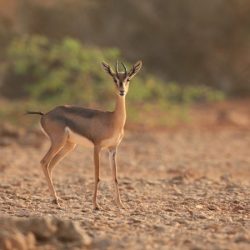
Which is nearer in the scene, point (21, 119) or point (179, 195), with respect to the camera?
point (179, 195)

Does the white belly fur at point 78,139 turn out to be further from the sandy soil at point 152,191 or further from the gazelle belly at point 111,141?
the sandy soil at point 152,191

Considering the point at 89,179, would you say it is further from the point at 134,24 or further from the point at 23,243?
the point at 134,24

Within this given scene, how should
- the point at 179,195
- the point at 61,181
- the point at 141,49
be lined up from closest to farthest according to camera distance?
the point at 179,195, the point at 61,181, the point at 141,49

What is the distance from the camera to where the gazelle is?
9727 millimetres

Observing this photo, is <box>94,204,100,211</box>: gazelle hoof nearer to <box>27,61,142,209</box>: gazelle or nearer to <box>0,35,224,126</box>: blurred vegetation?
<box>27,61,142,209</box>: gazelle

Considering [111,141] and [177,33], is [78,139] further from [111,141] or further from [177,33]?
[177,33]

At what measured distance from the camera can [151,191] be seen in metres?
11.3

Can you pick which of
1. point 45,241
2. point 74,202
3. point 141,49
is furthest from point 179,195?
point 141,49

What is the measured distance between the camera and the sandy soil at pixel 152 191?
25.4ft

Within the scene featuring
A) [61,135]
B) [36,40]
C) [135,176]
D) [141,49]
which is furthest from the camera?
[141,49]

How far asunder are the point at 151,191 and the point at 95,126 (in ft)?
6.25

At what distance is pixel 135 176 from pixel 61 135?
3.58 metres

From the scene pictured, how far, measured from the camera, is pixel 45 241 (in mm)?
7215


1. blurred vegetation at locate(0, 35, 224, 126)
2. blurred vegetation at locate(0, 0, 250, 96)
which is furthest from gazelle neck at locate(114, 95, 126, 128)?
blurred vegetation at locate(0, 0, 250, 96)
